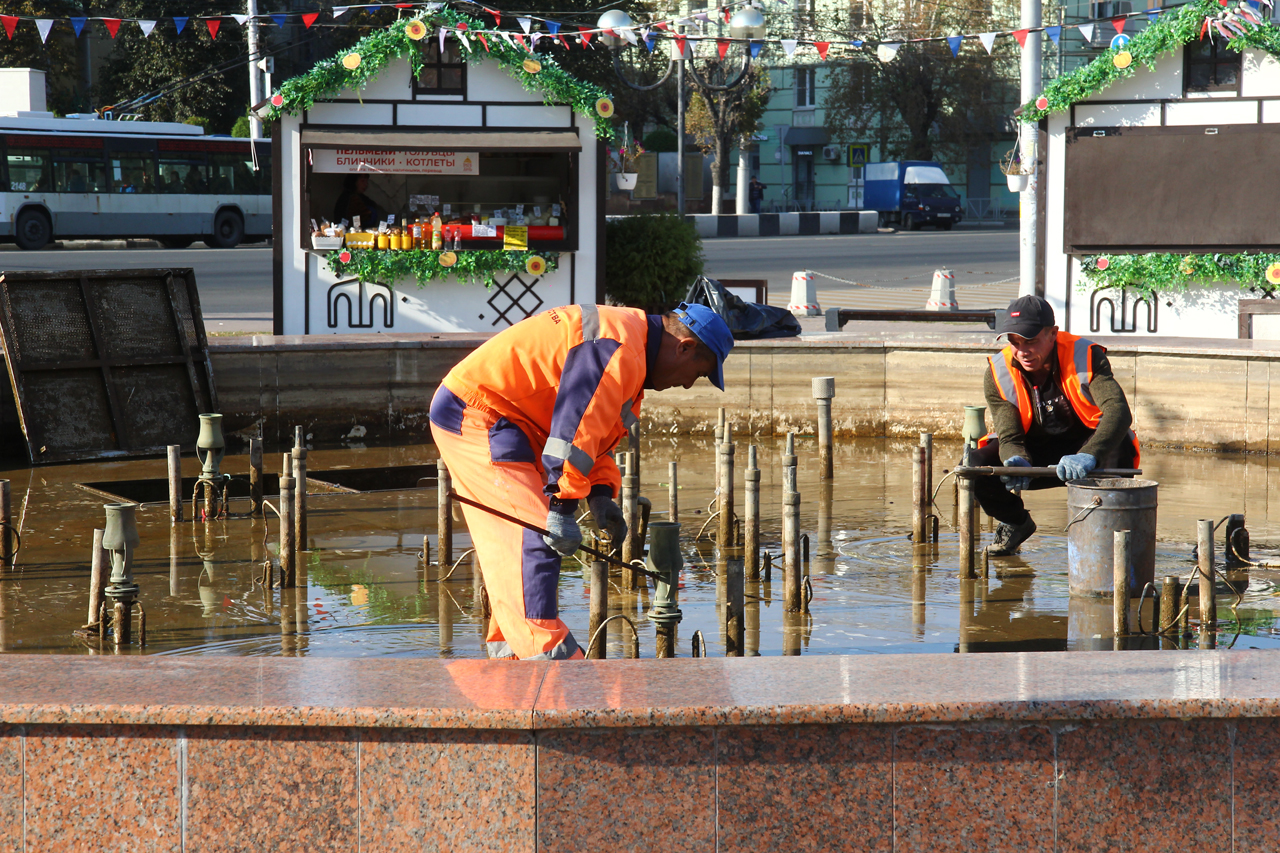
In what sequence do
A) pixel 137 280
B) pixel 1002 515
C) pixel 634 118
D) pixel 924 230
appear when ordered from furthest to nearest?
pixel 634 118
pixel 924 230
pixel 137 280
pixel 1002 515

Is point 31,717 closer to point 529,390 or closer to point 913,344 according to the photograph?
point 529,390

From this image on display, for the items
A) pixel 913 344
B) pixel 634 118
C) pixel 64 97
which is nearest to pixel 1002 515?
pixel 913 344

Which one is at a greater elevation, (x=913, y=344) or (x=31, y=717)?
(x=913, y=344)

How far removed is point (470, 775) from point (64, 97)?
148ft

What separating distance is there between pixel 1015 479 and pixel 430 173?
31.1ft

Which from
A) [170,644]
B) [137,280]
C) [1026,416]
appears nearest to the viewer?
[170,644]

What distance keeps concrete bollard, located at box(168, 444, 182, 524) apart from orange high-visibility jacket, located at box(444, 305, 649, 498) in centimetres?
469

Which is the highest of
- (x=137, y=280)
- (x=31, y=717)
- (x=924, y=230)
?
(x=924, y=230)

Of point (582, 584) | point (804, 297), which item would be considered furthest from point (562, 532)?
point (804, 297)

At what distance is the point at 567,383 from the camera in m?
4.94

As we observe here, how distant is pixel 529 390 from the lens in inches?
205

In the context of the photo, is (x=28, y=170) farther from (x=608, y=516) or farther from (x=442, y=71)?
(x=608, y=516)

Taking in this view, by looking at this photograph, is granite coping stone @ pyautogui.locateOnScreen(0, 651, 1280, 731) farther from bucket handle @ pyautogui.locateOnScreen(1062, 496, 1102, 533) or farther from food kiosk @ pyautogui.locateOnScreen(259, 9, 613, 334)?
food kiosk @ pyautogui.locateOnScreen(259, 9, 613, 334)

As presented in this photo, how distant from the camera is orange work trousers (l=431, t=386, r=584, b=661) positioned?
16.8 ft
